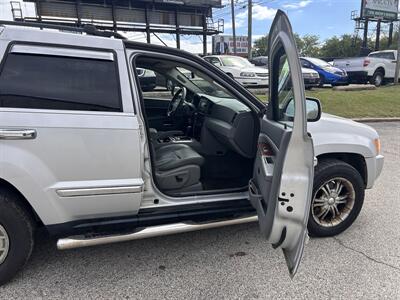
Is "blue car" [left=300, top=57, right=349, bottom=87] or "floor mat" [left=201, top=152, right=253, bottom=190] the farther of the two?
"blue car" [left=300, top=57, right=349, bottom=87]

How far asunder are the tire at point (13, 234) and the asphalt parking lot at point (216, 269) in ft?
0.52

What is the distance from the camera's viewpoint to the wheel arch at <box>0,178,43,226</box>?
2.44 m

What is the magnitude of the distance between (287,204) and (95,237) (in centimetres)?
144

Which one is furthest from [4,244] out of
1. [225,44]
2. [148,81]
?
[225,44]

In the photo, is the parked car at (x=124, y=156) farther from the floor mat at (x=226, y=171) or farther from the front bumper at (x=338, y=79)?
the front bumper at (x=338, y=79)

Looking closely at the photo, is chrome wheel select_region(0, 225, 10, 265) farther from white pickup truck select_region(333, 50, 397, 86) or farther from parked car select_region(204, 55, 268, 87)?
white pickup truck select_region(333, 50, 397, 86)

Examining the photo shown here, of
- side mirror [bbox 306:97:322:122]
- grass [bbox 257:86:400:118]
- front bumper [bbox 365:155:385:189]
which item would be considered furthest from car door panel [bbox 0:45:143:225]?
grass [bbox 257:86:400:118]

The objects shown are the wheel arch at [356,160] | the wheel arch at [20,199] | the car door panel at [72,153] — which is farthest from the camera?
the wheel arch at [356,160]

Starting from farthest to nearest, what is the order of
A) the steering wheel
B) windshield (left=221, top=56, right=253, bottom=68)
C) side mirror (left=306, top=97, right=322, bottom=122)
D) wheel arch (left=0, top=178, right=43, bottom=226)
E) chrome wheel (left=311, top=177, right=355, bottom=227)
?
windshield (left=221, top=56, right=253, bottom=68) → the steering wheel → chrome wheel (left=311, top=177, right=355, bottom=227) → side mirror (left=306, top=97, right=322, bottom=122) → wheel arch (left=0, top=178, right=43, bottom=226)

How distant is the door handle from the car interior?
0.84m

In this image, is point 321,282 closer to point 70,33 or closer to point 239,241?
point 239,241

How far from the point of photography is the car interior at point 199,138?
3162 mm

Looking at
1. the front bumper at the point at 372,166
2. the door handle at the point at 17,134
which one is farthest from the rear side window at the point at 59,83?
the front bumper at the point at 372,166

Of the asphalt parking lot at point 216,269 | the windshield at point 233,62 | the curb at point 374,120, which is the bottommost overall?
the curb at point 374,120
